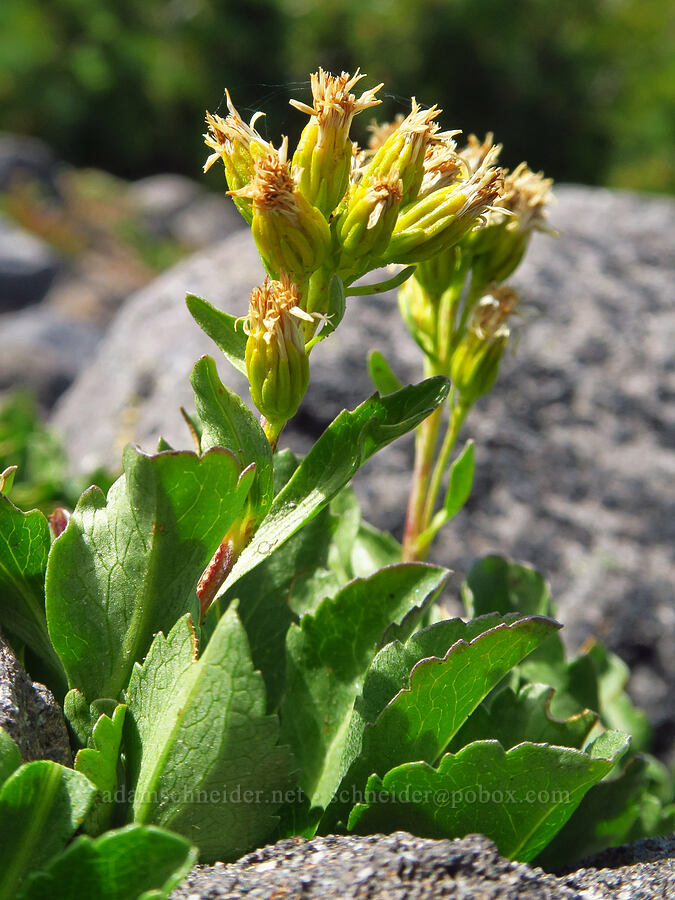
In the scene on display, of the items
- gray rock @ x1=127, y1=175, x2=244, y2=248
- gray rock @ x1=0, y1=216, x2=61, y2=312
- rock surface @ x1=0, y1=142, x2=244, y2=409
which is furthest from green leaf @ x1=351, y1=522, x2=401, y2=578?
gray rock @ x1=127, y1=175, x2=244, y2=248

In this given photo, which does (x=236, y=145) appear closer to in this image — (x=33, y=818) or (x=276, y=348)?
(x=276, y=348)

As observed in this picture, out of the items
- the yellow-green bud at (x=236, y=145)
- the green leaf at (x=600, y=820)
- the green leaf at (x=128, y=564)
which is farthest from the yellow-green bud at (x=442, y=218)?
the green leaf at (x=600, y=820)

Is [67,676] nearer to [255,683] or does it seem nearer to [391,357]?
[255,683]

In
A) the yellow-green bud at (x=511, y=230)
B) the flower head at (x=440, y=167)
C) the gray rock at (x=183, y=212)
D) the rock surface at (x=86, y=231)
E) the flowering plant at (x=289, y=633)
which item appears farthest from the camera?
the gray rock at (x=183, y=212)

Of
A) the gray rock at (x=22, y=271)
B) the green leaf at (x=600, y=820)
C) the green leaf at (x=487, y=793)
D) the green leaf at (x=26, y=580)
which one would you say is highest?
the gray rock at (x=22, y=271)

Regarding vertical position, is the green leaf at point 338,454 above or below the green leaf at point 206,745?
above

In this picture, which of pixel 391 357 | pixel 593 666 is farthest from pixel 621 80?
pixel 593 666

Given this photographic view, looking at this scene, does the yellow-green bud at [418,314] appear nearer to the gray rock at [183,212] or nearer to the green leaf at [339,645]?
the green leaf at [339,645]
